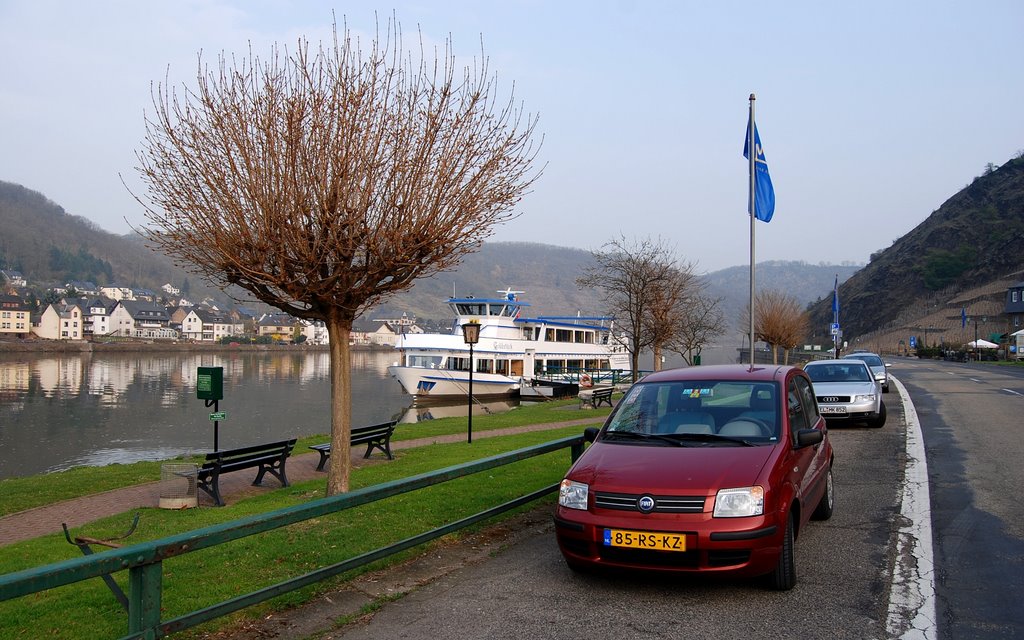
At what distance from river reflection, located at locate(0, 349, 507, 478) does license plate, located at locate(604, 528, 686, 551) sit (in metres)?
20.8

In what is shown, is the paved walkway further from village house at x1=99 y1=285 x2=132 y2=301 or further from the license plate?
village house at x1=99 y1=285 x2=132 y2=301

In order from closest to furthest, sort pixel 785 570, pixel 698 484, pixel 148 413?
pixel 698 484 → pixel 785 570 → pixel 148 413

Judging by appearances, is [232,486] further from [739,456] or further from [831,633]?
[831,633]

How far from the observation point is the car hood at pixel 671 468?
17.8ft

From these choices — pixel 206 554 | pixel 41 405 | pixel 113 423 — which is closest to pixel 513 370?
pixel 113 423

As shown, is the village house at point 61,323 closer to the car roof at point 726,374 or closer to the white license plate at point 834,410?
the white license plate at point 834,410

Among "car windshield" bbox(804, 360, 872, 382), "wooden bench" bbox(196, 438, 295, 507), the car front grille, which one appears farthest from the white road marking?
"wooden bench" bbox(196, 438, 295, 507)

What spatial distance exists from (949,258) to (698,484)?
128462 mm

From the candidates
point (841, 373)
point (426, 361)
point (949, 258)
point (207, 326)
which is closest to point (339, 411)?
point (841, 373)

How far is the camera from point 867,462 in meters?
11.6

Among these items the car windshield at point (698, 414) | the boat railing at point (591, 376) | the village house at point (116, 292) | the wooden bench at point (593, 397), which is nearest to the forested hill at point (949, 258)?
the boat railing at point (591, 376)

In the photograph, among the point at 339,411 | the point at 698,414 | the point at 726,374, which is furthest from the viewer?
the point at 339,411

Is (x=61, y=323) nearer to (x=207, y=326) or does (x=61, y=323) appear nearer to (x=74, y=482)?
(x=207, y=326)

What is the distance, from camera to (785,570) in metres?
5.55
